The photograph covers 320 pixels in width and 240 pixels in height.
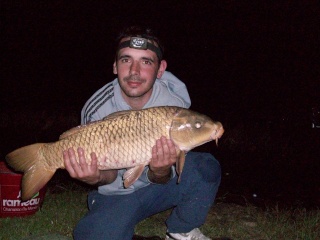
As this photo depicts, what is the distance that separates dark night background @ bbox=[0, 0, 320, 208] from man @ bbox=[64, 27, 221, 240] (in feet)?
16.3

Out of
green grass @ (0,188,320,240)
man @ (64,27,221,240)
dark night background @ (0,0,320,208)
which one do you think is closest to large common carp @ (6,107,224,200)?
man @ (64,27,221,240)

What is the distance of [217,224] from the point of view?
2.77 metres

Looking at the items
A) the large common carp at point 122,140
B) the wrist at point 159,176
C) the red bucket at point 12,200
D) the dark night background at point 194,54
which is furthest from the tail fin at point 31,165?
the dark night background at point 194,54

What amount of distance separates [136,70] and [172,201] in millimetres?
891

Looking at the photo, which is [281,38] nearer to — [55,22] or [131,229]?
[55,22]

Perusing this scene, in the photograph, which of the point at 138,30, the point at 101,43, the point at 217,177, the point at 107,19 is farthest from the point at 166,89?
the point at 107,19

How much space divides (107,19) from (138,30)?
1850cm

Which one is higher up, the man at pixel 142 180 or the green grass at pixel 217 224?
the man at pixel 142 180

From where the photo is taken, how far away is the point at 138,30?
7.86 ft

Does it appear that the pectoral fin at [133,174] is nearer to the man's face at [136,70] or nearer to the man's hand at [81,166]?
the man's hand at [81,166]

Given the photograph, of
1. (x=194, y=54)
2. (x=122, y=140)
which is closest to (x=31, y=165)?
(x=122, y=140)

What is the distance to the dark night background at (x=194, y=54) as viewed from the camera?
10.9 metres

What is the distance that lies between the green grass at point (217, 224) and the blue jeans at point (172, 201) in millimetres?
294

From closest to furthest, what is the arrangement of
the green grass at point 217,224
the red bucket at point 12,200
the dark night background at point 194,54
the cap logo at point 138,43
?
1. the cap logo at point 138,43
2. the green grass at point 217,224
3. the red bucket at point 12,200
4. the dark night background at point 194,54
